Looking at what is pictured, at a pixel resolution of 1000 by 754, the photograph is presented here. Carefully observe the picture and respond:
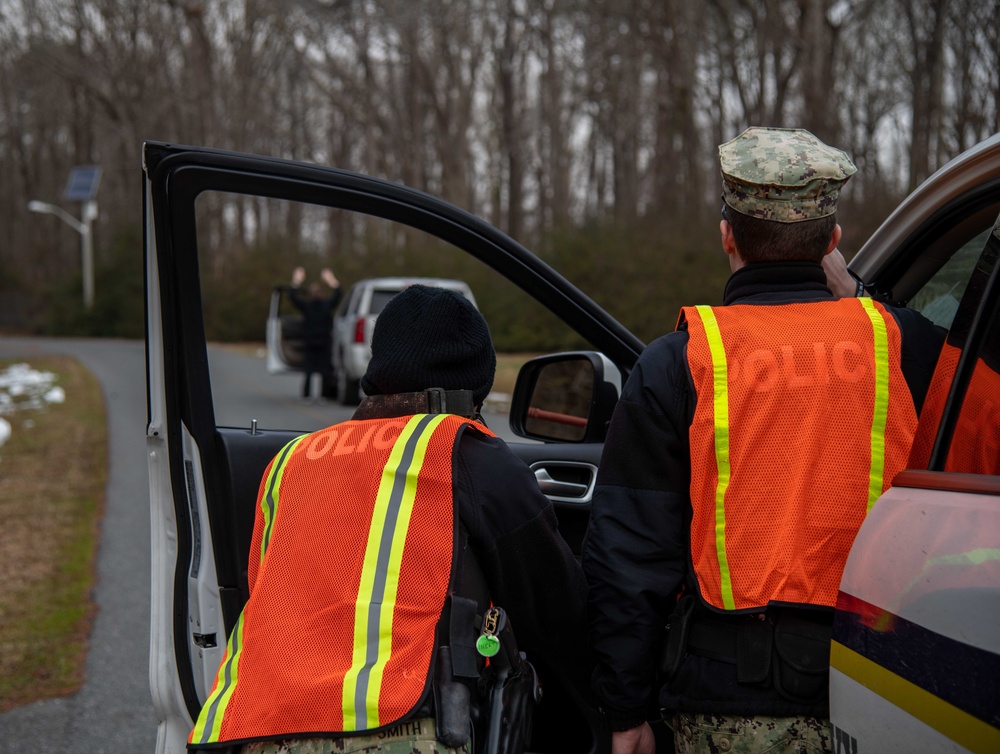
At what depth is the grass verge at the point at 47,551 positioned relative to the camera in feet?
16.8

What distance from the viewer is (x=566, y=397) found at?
3.21m

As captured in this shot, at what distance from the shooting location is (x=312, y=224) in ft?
148

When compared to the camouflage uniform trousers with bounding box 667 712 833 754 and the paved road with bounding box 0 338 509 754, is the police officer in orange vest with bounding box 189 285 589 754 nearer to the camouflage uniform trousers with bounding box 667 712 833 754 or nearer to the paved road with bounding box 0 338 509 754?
the camouflage uniform trousers with bounding box 667 712 833 754

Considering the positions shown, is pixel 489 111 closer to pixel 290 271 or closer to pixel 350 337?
pixel 290 271

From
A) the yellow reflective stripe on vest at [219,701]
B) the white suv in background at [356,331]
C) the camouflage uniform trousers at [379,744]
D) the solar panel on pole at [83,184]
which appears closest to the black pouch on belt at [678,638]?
the camouflage uniform trousers at [379,744]

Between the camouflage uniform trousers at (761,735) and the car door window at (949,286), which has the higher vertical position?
the car door window at (949,286)

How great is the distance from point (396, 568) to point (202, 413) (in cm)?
93

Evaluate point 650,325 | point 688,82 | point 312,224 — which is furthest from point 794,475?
point 312,224

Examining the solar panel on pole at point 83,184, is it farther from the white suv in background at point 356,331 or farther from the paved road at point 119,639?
the paved road at point 119,639

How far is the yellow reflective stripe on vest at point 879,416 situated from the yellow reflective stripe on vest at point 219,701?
1.21m

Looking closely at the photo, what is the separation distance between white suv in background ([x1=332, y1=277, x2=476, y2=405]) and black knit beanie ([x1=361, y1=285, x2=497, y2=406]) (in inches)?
486

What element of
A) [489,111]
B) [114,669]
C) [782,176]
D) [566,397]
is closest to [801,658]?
[782,176]

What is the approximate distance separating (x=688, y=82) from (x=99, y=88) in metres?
26.6

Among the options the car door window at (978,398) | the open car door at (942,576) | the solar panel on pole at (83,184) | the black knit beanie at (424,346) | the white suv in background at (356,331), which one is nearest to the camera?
the open car door at (942,576)
